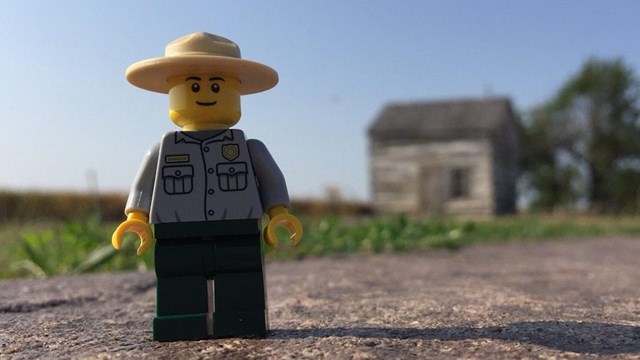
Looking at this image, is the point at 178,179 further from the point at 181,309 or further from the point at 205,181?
the point at 181,309

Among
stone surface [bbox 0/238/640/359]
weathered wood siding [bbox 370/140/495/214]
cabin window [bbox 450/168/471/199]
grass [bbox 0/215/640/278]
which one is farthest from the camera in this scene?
cabin window [bbox 450/168/471/199]

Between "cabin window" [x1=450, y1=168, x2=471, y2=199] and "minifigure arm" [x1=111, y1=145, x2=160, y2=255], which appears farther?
"cabin window" [x1=450, y1=168, x2=471, y2=199]

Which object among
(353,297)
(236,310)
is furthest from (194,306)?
(353,297)

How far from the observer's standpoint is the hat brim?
175 cm

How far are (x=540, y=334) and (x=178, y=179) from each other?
109cm

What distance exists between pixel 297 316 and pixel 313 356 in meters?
0.58

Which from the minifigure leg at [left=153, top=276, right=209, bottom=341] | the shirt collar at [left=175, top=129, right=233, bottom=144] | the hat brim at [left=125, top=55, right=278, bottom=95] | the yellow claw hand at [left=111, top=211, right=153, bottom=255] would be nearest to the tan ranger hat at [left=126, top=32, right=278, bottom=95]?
the hat brim at [left=125, top=55, right=278, bottom=95]

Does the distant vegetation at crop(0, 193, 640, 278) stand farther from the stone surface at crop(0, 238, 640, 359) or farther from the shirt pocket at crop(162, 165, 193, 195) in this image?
the shirt pocket at crop(162, 165, 193, 195)

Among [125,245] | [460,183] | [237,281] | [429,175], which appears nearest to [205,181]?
[237,281]

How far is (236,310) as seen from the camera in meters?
1.68

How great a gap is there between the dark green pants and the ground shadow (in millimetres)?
133

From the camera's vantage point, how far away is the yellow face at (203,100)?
1.82 meters

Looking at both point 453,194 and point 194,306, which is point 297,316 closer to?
point 194,306

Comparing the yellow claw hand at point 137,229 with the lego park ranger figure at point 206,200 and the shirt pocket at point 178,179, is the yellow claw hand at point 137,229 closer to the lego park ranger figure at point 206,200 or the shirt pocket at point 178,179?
the lego park ranger figure at point 206,200
